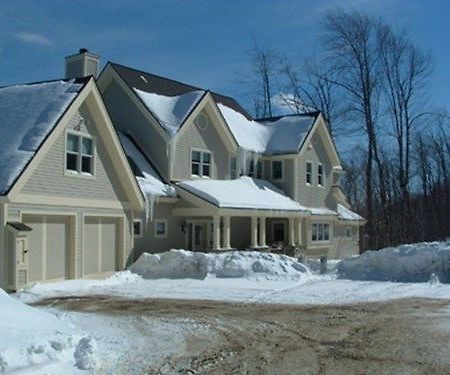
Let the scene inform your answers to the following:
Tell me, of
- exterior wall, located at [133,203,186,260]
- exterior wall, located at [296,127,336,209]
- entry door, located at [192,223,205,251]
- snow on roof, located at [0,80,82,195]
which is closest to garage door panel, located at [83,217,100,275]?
exterior wall, located at [133,203,186,260]

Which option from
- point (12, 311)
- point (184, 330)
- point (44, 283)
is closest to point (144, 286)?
point (44, 283)

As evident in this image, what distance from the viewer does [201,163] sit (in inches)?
1185

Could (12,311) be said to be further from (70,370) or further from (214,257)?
(214,257)

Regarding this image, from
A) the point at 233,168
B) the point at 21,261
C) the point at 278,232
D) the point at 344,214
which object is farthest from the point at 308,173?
the point at 21,261

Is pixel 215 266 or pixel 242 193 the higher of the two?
pixel 242 193

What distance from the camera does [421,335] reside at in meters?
11.1

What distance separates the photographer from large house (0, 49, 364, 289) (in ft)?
64.8

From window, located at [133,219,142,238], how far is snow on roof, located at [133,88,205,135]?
431 centimetres

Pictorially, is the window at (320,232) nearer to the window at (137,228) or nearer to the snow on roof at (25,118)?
the window at (137,228)

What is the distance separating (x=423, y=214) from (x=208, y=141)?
3329 centimetres

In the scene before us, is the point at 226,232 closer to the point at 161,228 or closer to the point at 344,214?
the point at 161,228

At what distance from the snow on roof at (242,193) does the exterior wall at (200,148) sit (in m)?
0.66

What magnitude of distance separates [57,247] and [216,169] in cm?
1169

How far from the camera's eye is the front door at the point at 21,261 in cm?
1848
